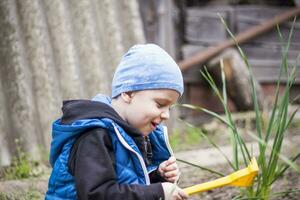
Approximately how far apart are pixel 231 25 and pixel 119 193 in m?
5.24

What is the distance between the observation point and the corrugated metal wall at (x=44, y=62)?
132 inches

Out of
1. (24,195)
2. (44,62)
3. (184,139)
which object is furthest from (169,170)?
(184,139)

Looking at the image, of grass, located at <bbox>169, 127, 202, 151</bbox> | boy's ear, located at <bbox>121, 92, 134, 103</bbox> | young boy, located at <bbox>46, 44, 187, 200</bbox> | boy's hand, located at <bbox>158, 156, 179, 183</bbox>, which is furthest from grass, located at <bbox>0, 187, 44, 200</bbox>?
grass, located at <bbox>169, 127, 202, 151</bbox>

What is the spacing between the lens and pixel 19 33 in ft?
11.3

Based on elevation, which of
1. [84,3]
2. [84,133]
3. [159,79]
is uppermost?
[84,3]

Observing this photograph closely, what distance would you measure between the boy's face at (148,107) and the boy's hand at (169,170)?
0.75ft

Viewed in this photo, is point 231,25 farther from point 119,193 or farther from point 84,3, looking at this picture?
point 119,193

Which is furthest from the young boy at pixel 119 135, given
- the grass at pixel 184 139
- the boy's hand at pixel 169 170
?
the grass at pixel 184 139

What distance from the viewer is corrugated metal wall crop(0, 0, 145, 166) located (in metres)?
3.36

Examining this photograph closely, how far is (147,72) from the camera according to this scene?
1.88 m

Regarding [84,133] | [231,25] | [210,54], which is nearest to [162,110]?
[84,133]

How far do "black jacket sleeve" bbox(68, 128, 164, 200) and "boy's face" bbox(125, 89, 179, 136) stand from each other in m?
0.14

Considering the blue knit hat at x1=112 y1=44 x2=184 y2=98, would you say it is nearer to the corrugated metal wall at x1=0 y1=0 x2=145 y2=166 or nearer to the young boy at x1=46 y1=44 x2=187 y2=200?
the young boy at x1=46 y1=44 x2=187 y2=200

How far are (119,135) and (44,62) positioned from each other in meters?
1.87
